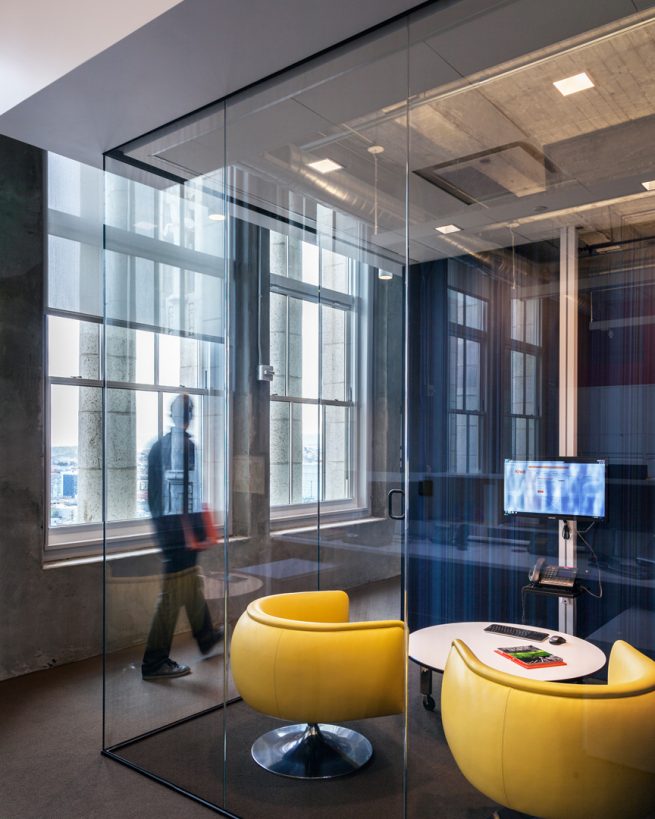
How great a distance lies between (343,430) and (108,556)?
5.93 feet

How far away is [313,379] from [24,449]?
2.78 m

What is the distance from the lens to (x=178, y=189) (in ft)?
11.8

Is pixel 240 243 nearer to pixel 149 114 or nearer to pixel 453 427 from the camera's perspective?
pixel 149 114

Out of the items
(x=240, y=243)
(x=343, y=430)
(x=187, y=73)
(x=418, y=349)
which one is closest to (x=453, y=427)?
(x=418, y=349)

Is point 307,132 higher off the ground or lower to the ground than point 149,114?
lower

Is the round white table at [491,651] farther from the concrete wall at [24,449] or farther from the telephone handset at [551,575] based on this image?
the concrete wall at [24,449]

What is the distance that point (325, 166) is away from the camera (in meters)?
2.91

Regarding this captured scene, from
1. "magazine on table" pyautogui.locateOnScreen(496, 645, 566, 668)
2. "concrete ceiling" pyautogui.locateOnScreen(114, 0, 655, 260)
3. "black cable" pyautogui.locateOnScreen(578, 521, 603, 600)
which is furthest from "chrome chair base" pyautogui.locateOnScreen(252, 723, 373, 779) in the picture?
"concrete ceiling" pyautogui.locateOnScreen(114, 0, 655, 260)

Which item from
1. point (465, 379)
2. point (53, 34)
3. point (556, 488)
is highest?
point (53, 34)

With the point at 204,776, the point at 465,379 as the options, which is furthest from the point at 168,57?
the point at 204,776

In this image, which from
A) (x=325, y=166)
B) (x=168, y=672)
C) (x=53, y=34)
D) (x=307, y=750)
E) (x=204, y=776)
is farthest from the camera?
(x=168, y=672)

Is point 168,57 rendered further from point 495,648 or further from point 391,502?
point 495,648

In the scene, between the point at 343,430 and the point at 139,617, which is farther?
the point at 139,617

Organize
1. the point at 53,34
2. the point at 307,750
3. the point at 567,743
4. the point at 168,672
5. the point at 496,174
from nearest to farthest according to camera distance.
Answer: the point at 567,743
the point at 496,174
the point at 53,34
the point at 307,750
the point at 168,672
